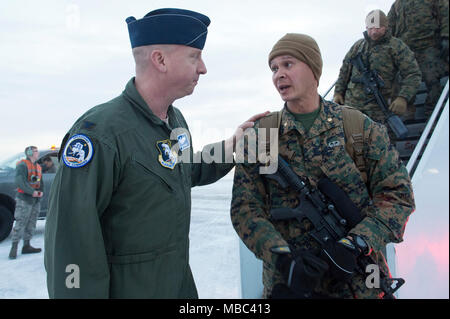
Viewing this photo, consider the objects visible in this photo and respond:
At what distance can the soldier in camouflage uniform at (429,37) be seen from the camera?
389 cm

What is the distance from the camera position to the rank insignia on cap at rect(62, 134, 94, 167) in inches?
42.6

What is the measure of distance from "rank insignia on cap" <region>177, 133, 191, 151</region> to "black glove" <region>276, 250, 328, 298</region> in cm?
68

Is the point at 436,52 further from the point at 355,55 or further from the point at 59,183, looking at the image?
the point at 59,183

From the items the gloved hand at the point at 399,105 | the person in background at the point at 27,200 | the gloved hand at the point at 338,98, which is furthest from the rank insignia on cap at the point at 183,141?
the person in background at the point at 27,200

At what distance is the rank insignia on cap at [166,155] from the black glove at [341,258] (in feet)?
2.36

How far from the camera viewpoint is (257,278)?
102 inches

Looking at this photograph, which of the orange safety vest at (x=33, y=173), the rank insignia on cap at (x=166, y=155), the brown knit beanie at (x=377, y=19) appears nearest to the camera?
the rank insignia on cap at (x=166, y=155)

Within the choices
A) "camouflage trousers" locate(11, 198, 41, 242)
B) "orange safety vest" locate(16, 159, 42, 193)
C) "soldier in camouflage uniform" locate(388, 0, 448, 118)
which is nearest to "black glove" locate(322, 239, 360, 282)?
"soldier in camouflage uniform" locate(388, 0, 448, 118)

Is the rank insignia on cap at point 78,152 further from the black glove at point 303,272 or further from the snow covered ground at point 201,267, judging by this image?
the snow covered ground at point 201,267

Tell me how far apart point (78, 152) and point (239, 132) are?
0.81 metres

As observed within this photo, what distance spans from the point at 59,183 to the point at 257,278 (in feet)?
6.37

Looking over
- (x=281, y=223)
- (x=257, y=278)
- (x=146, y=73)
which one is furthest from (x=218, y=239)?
(x=146, y=73)

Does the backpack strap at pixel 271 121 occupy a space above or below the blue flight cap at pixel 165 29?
below

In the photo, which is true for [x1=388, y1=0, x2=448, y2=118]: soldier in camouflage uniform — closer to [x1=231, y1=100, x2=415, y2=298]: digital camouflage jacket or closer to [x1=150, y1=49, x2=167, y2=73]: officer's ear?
[x1=231, y1=100, x2=415, y2=298]: digital camouflage jacket
